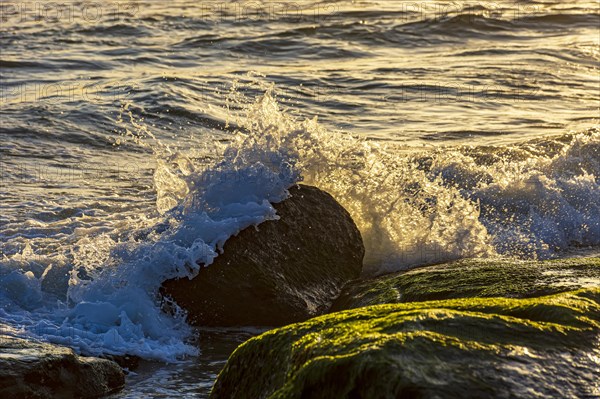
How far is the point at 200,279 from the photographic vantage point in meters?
6.31

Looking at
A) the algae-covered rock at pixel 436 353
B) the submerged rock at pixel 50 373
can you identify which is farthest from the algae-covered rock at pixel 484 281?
the submerged rock at pixel 50 373

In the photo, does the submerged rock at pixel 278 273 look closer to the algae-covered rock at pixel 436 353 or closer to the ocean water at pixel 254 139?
the ocean water at pixel 254 139

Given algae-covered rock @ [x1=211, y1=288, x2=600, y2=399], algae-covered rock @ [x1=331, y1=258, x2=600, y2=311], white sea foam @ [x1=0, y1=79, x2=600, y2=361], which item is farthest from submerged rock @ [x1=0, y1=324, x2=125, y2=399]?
algae-covered rock @ [x1=331, y1=258, x2=600, y2=311]

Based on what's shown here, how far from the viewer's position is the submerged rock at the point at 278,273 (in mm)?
6270

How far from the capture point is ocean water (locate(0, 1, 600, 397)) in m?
6.54

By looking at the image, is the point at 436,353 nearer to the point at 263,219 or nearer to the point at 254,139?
the point at 263,219

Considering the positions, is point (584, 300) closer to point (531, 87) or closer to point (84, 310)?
point (84, 310)

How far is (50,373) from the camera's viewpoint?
191 inches

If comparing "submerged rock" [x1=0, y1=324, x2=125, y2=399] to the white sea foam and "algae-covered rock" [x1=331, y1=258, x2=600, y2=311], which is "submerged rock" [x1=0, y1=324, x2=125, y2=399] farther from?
"algae-covered rock" [x1=331, y1=258, x2=600, y2=311]

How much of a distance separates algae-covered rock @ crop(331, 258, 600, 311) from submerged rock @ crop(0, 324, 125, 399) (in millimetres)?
1576

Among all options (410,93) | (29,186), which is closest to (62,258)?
(29,186)

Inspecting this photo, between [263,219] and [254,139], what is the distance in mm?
926

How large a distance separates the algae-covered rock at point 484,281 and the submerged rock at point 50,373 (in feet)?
5.17

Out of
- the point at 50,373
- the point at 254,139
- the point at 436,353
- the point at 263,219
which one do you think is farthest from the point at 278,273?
the point at 436,353
